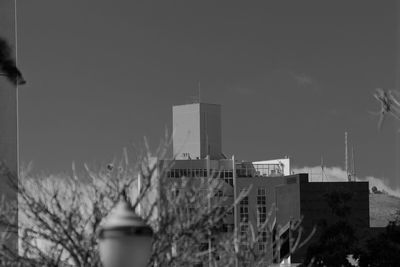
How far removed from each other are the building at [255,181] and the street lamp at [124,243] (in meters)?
90.1

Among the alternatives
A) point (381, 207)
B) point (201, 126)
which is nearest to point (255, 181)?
point (381, 207)

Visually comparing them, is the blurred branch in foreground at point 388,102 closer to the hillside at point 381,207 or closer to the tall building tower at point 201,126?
the hillside at point 381,207

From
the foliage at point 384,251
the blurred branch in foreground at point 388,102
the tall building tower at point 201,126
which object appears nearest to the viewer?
the blurred branch in foreground at point 388,102

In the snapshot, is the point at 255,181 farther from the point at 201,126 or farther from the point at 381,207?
the point at 201,126

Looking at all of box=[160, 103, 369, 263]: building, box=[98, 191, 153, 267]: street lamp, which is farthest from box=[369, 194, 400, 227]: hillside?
box=[98, 191, 153, 267]: street lamp

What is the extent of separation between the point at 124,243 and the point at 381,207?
13990cm

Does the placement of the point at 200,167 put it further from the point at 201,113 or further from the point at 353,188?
the point at 353,188

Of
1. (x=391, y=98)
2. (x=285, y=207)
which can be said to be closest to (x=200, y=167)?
(x=285, y=207)

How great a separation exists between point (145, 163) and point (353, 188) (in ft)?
324

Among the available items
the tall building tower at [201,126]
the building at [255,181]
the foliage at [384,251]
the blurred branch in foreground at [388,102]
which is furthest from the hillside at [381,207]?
the blurred branch in foreground at [388,102]

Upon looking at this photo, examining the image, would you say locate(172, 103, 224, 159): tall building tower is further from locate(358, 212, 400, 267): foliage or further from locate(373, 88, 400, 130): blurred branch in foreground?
locate(373, 88, 400, 130): blurred branch in foreground

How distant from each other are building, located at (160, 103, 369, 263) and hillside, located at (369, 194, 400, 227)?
1241cm

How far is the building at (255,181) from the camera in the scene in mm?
113438

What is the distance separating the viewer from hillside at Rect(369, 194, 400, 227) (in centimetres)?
14489
